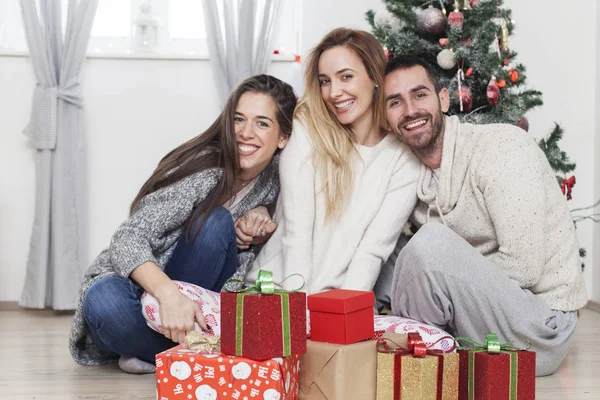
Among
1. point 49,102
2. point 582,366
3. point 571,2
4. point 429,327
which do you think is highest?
point 571,2

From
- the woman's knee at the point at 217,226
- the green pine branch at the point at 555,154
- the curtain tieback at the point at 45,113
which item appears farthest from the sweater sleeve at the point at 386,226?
the curtain tieback at the point at 45,113

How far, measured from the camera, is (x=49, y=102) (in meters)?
3.33

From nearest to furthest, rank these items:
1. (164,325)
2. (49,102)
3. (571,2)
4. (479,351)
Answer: (479,351), (164,325), (49,102), (571,2)

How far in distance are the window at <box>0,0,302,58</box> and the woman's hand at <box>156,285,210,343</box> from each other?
6.37ft

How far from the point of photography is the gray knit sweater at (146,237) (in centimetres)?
190

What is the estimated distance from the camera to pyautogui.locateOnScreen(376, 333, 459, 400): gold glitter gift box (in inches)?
59.3

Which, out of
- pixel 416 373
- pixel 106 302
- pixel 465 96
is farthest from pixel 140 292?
pixel 465 96

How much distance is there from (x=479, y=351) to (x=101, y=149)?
246cm

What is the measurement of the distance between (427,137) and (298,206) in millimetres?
436

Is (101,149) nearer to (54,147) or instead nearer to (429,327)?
(54,147)

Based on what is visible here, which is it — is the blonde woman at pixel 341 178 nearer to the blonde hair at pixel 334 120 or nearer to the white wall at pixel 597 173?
the blonde hair at pixel 334 120

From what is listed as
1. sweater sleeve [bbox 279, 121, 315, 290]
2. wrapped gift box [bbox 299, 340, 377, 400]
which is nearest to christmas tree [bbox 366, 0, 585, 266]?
sweater sleeve [bbox 279, 121, 315, 290]

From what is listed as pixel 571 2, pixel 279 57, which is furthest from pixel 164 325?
pixel 571 2

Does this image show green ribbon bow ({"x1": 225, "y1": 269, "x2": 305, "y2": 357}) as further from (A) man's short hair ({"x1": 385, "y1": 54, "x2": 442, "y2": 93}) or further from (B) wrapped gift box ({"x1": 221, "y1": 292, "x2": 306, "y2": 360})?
(A) man's short hair ({"x1": 385, "y1": 54, "x2": 442, "y2": 93})
